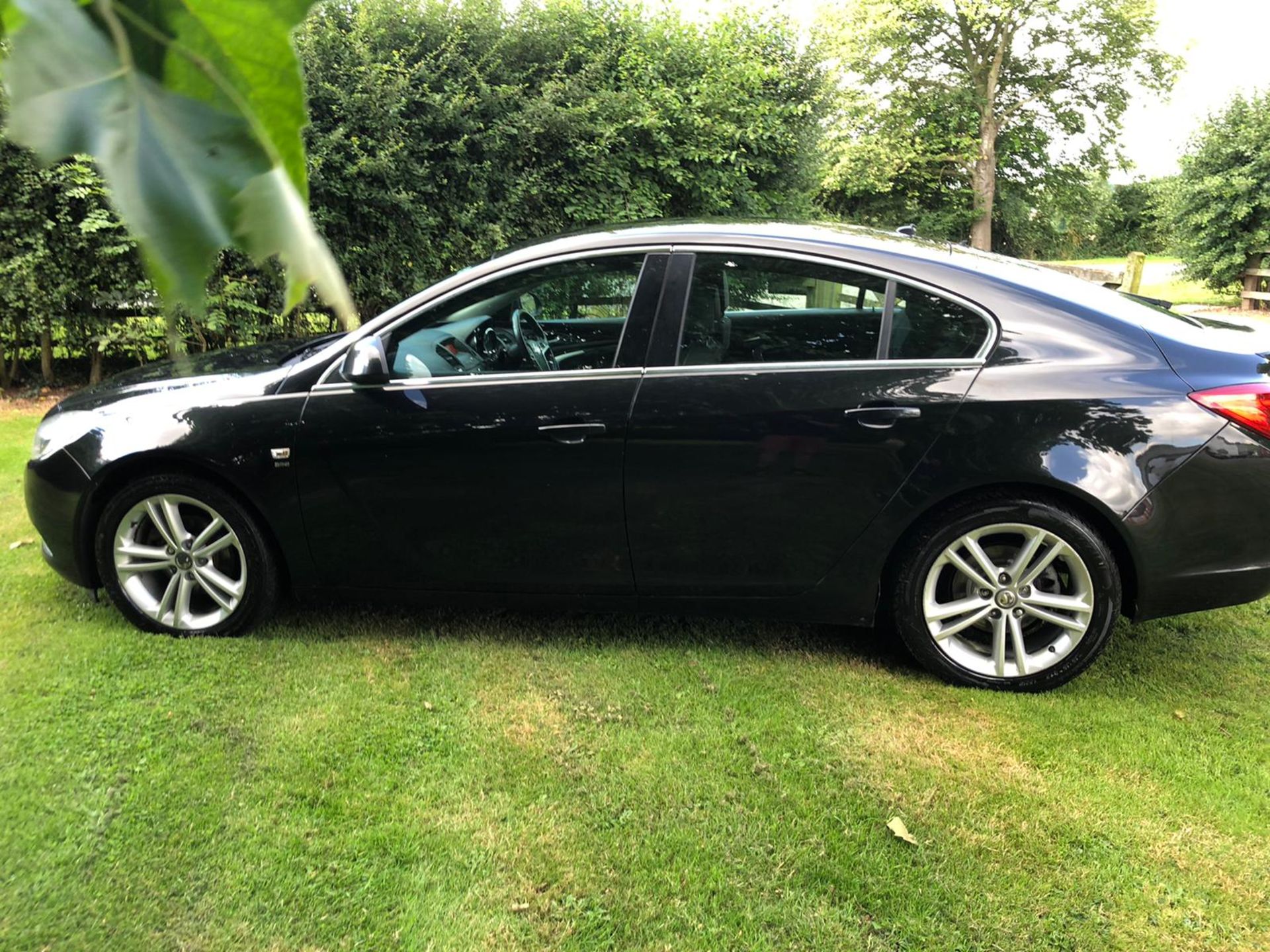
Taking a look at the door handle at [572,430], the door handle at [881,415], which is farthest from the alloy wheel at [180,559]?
the door handle at [881,415]

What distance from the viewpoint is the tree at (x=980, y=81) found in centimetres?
1995

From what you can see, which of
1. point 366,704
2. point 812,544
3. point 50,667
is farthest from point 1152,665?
point 50,667

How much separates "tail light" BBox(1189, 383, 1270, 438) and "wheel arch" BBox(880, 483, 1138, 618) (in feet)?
1.52

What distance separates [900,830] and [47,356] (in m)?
→ 8.67

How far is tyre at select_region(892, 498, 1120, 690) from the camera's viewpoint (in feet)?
9.64

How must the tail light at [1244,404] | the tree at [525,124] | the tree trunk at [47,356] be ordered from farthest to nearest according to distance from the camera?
the tree trunk at [47,356] → the tree at [525,124] → the tail light at [1244,404]

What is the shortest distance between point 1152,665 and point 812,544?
1.41 meters

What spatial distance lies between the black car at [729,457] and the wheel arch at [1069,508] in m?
0.01

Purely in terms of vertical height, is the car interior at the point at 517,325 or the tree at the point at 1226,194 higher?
the tree at the point at 1226,194

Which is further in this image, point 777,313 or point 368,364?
point 777,313

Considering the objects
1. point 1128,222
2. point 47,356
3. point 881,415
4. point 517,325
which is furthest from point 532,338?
point 1128,222

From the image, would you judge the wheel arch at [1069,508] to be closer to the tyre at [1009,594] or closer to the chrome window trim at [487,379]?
the tyre at [1009,594]

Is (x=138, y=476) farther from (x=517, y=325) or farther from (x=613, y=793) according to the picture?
(x=613, y=793)

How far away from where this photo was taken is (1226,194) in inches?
718
